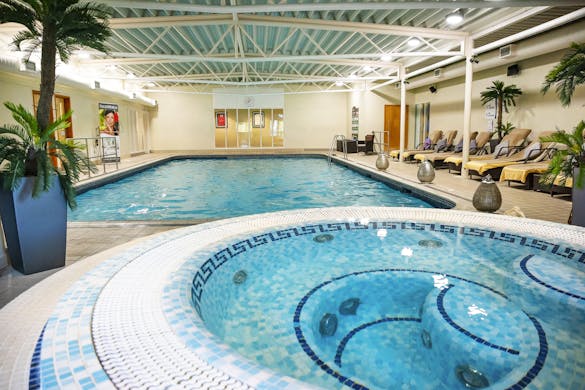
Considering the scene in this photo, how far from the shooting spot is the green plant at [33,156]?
2.97 metres

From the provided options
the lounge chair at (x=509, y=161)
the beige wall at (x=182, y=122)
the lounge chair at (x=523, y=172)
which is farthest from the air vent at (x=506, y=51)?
the beige wall at (x=182, y=122)

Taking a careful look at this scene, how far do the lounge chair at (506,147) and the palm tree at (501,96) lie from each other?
0.84m

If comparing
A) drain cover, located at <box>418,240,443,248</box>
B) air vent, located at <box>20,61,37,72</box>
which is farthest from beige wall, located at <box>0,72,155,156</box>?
drain cover, located at <box>418,240,443,248</box>

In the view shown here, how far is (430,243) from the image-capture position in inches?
155

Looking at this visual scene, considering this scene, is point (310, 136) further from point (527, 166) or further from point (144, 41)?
point (527, 166)

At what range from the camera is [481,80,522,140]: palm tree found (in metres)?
10.3

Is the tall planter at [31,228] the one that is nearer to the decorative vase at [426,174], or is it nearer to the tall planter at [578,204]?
the tall planter at [578,204]

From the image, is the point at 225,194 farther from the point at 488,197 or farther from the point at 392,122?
the point at 392,122

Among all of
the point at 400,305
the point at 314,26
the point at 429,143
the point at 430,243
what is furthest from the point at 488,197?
the point at 429,143

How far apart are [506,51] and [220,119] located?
45.5 feet

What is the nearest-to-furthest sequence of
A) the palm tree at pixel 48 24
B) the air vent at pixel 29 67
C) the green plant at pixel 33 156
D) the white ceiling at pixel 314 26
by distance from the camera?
the green plant at pixel 33 156, the palm tree at pixel 48 24, the white ceiling at pixel 314 26, the air vent at pixel 29 67

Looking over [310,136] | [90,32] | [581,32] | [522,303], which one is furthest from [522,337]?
[310,136]

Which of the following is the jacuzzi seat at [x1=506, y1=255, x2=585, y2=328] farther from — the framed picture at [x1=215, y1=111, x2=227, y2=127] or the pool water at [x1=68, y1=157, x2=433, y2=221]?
the framed picture at [x1=215, y1=111, x2=227, y2=127]

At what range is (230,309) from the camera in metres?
2.90
